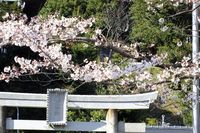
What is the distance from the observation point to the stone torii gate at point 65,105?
5.37 meters

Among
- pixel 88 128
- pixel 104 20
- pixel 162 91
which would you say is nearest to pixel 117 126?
pixel 88 128

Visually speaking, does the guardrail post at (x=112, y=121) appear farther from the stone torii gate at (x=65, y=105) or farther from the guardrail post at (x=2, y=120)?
the guardrail post at (x=2, y=120)

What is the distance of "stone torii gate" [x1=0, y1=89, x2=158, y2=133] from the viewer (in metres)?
5.37

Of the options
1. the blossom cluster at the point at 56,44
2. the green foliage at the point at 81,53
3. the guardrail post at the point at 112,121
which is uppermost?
the green foliage at the point at 81,53

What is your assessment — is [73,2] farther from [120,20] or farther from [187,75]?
[187,75]

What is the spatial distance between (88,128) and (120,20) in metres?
12.0

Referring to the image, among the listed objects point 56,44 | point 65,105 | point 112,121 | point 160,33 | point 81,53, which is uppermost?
point 160,33

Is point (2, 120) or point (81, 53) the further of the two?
point (81, 53)

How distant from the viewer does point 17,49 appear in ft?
32.0

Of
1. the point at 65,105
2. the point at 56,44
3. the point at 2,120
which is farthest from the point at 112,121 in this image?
the point at 2,120

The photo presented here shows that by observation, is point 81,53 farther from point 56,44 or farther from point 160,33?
point 56,44

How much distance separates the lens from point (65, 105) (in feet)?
17.6

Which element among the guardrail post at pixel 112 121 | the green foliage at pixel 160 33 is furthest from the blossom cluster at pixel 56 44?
the green foliage at pixel 160 33

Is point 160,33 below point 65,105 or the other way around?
the other way around
